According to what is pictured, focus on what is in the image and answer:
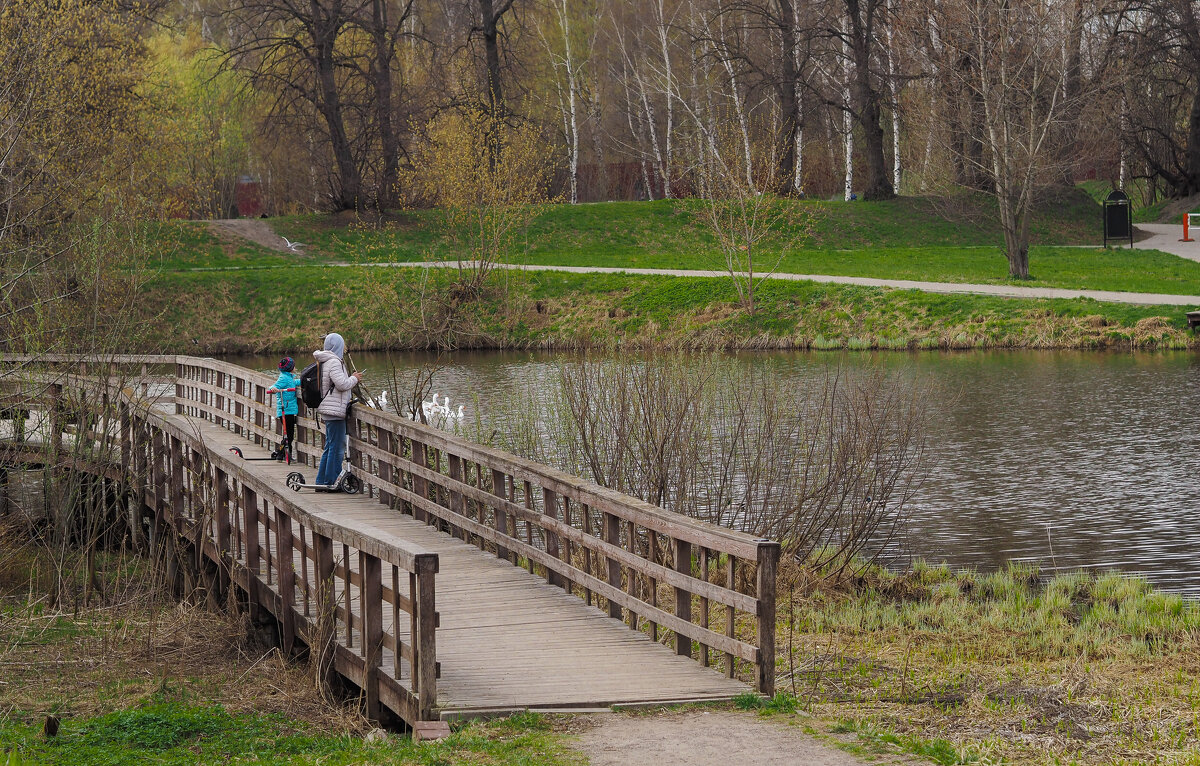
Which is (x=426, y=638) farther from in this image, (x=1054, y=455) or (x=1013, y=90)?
(x=1013, y=90)

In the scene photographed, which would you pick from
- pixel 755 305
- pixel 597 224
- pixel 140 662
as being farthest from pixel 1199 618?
pixel 597 224

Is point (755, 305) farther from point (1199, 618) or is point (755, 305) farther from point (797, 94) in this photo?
point (1199, 618)

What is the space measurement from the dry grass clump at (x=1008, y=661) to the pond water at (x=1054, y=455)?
1216mm

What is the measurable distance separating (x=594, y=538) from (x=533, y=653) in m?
1.27

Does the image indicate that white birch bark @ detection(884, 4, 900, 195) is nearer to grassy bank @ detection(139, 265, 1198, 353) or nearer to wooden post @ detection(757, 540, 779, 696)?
grassy bank @ detection(139, 265, 1198, 353)

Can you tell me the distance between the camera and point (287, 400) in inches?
648

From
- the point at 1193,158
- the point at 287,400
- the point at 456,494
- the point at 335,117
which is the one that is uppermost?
the point at 335,117

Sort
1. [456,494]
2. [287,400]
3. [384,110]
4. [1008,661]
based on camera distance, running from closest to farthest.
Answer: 1. [1008,661]
2. [456,494]
3. [287,400]
4. [384,110]

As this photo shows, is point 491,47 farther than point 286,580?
Yes

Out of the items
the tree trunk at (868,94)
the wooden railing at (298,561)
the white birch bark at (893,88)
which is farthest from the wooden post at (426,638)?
the tree trunk at (868,94)

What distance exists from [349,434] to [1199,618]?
8.99m

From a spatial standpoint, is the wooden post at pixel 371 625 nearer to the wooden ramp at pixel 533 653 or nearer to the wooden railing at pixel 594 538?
the wooden ramp at pixel 533 653

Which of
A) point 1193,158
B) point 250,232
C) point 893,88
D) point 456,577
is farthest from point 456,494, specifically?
point 1193,158

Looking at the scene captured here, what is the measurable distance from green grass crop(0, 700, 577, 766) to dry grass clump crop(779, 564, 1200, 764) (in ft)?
7.01
